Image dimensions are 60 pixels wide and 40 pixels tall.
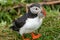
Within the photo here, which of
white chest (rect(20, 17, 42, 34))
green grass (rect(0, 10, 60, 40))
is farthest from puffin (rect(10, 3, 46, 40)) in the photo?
green grass (rect(0, 10, 60, 40))

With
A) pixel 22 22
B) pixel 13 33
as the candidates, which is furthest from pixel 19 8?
pixel 22 22

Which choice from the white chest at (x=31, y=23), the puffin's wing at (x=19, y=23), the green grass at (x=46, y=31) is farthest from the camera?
the green grass at (x=46, y=31)

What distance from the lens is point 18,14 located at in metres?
6.64

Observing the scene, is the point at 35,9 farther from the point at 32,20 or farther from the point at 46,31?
the point at 46,31

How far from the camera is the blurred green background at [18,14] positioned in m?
Result: 5.37

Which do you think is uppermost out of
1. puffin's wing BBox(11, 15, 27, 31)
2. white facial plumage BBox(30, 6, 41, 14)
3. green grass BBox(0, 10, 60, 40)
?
white facial plumage BBox(30, 6, 41, 14)

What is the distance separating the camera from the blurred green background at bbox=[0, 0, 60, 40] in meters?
5.37

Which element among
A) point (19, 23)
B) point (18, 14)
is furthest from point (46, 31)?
point (18, 14)

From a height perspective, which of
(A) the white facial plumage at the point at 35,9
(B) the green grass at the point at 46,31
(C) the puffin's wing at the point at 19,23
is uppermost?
(A) the white facial plumage at the point at 35,9

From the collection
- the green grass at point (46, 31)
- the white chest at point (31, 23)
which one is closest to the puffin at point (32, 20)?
the white chest at point (31, 23)

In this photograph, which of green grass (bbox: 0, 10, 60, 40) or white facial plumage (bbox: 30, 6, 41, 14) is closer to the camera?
white facial plumage (bbox: 30, 6, 41, 14)

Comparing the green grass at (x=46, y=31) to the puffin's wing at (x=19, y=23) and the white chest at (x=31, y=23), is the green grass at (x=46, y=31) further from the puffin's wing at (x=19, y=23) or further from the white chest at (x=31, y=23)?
the white chest at (x=31, y=23)

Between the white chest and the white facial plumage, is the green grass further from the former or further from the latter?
the white facial plumage

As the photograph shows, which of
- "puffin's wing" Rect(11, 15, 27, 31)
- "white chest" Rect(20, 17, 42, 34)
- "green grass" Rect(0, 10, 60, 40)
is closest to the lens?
"white chest" Rect(20, 17, 42, 34)
